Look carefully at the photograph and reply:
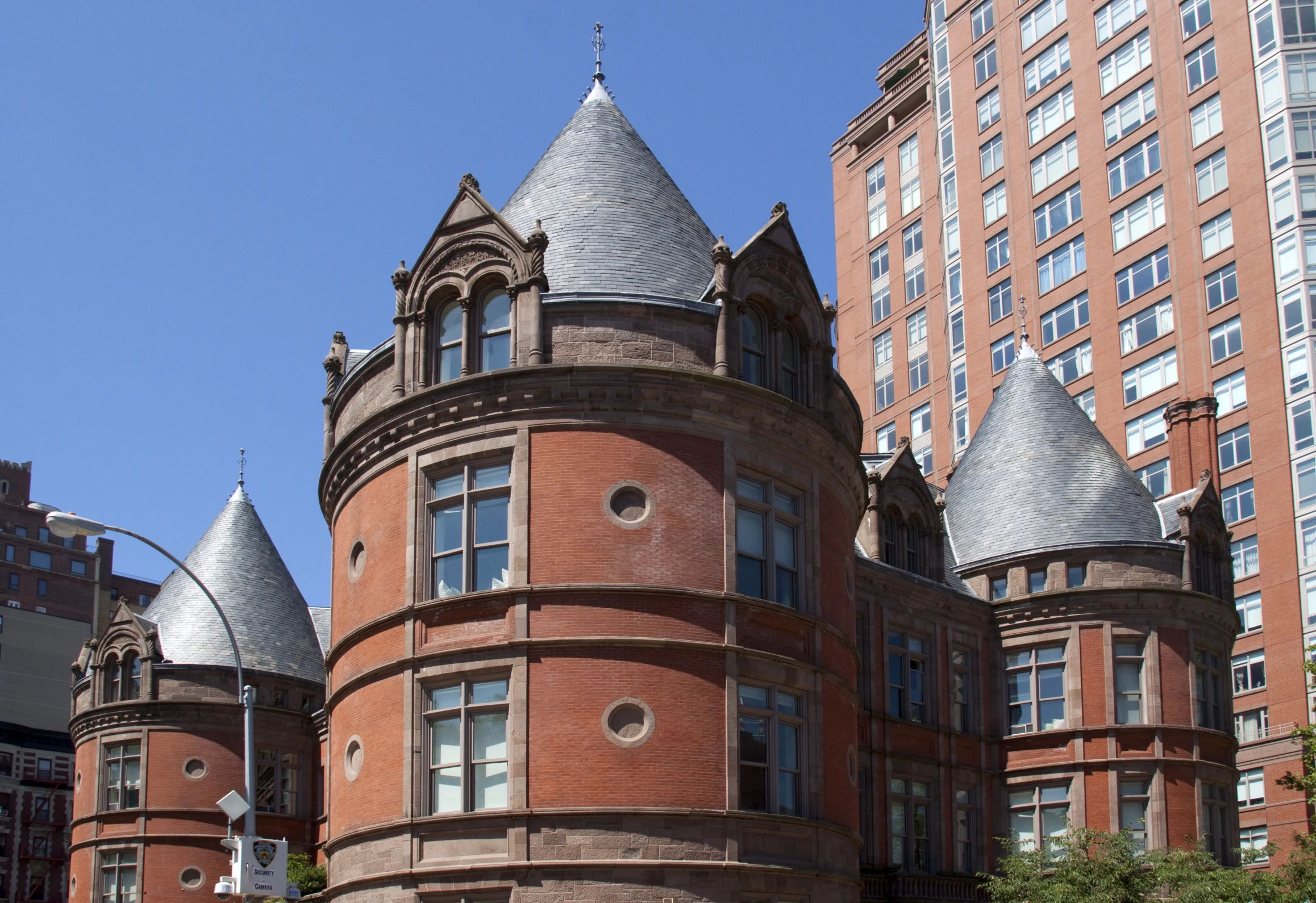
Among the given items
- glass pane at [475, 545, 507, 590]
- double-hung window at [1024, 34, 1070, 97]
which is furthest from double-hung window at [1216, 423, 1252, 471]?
glass pane at [475, 545, 507, 590]

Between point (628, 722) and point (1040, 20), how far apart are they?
6861 cm

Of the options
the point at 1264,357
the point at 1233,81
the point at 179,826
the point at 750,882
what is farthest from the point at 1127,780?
the point at 1233,81

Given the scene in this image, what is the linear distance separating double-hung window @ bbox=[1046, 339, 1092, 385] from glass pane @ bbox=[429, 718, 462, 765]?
5670 cm

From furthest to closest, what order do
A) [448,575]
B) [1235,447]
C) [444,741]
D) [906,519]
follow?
[1235,447], [906,519], [448,575], [444,741]

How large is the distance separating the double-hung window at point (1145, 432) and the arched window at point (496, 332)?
5059 cm

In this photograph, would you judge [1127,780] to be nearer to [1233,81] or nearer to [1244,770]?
[1244,770]

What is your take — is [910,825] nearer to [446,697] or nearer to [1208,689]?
[1208,689]

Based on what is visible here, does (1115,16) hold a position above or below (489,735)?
above

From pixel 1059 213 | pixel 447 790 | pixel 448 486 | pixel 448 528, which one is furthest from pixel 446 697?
pixel 1059 213

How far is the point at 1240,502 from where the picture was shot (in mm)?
68938

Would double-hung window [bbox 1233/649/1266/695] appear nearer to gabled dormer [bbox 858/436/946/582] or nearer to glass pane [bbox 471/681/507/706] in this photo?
gabled dormer [bbox 858/436/946/582]

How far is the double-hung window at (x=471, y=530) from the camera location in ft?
88.4

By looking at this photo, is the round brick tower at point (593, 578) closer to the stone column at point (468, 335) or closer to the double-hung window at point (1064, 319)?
the stone column at point (468, 335)

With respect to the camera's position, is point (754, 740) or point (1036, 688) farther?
point (1036, 688)
